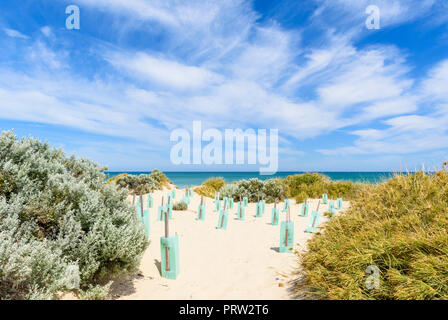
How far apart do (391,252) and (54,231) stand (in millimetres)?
4552

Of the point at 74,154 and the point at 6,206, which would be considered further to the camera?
the point at 74,154

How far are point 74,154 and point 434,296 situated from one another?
5962 millimetres

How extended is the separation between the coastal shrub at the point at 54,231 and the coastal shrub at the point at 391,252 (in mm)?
2780

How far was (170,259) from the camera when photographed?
441cm

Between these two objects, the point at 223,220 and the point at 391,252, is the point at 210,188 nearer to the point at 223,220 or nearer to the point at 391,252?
the point at 223,220

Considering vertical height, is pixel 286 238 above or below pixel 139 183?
below

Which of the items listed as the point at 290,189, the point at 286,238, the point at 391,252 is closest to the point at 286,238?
the point at 286,238

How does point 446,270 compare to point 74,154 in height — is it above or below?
below

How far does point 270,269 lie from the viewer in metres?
4.74

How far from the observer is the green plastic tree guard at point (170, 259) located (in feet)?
14.4
